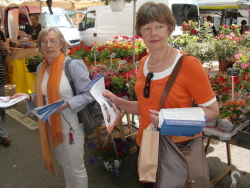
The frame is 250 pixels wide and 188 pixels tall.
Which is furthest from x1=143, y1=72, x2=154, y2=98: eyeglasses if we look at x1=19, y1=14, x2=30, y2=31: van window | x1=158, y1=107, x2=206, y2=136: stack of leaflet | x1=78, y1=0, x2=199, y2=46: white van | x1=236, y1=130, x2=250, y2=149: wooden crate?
x1=19, y1=14, x2=30, y2=31: van window

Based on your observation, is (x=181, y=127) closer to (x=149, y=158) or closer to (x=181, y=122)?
(x=181, y=122)

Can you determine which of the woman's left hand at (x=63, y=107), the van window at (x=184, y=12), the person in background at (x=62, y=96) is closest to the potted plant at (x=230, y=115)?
the person in background at (x=62, y=96)

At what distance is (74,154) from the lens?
2088 millimetres

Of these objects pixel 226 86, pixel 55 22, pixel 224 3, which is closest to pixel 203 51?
pixel 226 86

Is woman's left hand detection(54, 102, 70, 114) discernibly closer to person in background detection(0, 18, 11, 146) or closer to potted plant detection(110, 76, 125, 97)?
potted plant detection(110, 76, 125, 97)

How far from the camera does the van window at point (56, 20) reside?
10211 mm

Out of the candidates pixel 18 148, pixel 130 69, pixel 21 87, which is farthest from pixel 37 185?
pixel 21 87

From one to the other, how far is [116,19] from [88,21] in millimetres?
2356

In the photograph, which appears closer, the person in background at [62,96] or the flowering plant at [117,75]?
the person in background at [62,96]

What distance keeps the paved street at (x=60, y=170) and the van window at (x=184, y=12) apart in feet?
18.3

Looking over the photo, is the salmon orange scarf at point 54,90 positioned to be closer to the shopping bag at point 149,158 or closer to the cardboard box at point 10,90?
the shopping bag at point 149,158

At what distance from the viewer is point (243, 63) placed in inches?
114

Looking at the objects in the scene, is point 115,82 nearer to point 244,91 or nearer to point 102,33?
point 244,91

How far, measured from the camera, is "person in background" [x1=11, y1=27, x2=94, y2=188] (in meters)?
1.97
